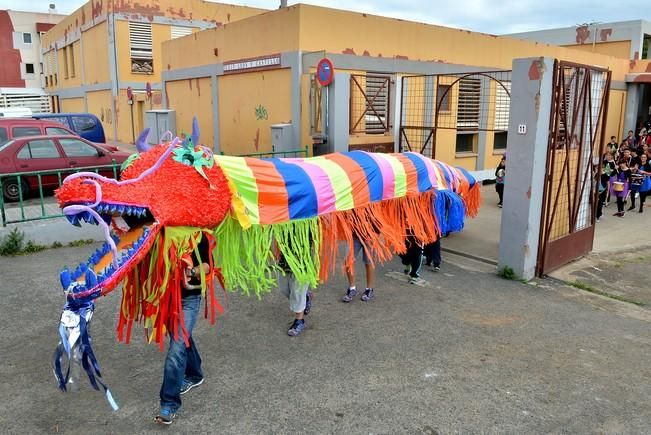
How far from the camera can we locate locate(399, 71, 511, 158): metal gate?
39.5 ft

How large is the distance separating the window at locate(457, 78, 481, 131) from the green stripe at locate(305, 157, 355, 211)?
912 cm

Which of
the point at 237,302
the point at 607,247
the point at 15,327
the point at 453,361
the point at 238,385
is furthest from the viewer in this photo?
the point at 607,247

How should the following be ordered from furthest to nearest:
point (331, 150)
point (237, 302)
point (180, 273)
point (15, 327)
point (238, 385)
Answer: point (331, 150), point (237, 302), point (15, 327), point (238, 385), point (180, 273)

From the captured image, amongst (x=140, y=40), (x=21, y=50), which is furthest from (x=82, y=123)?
(x=21, y=50)

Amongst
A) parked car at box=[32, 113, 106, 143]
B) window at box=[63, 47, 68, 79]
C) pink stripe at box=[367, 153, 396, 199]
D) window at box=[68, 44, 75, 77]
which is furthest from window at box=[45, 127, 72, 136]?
window at box=[63, 47, 68, 79]

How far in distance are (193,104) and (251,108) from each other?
3.17 metres

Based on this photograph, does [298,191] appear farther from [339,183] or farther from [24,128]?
[24,128]

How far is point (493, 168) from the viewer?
1430 centimetres

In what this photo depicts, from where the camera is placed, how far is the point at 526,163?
6418 mm

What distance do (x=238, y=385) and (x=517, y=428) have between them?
2076 mm

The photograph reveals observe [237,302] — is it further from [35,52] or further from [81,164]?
[35,52]

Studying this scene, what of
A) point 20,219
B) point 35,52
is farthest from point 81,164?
point 35,52

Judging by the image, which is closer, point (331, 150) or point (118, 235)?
point (118, 235)

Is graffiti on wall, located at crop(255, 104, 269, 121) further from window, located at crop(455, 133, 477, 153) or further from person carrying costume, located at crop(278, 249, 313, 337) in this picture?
person carrying costume, located at crop(278, 249, 313, 337)
